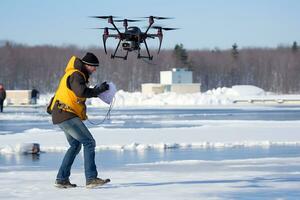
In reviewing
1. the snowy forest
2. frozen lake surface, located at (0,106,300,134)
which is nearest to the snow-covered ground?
frozen lake surface, located at (0,106,300,134)

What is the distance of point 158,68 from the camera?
6029 inches

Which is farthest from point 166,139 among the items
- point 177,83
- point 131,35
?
point 177,83

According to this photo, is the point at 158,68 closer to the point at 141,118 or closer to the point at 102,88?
the point at 141,118

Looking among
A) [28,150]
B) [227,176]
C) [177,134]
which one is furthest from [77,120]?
[177,134]

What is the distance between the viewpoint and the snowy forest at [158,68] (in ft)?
478

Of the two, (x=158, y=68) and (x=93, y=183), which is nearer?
(x=93, y=183)

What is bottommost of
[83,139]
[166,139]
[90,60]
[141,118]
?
[166,139]

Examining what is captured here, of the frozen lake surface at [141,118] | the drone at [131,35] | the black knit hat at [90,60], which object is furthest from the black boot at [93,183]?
the drone at [131,35]

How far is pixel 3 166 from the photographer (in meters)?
12.2

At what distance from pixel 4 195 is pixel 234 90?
291ft

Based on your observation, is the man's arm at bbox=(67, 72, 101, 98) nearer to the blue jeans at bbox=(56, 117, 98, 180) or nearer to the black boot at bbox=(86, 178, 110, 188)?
the blue jeans at bbox=(56, 117, 98, 180)

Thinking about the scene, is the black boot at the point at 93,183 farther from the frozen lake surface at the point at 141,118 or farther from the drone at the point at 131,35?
the drone at the point at 131,35

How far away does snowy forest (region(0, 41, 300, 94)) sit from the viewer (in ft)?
478

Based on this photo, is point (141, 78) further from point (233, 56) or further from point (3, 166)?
point (3, 166)
